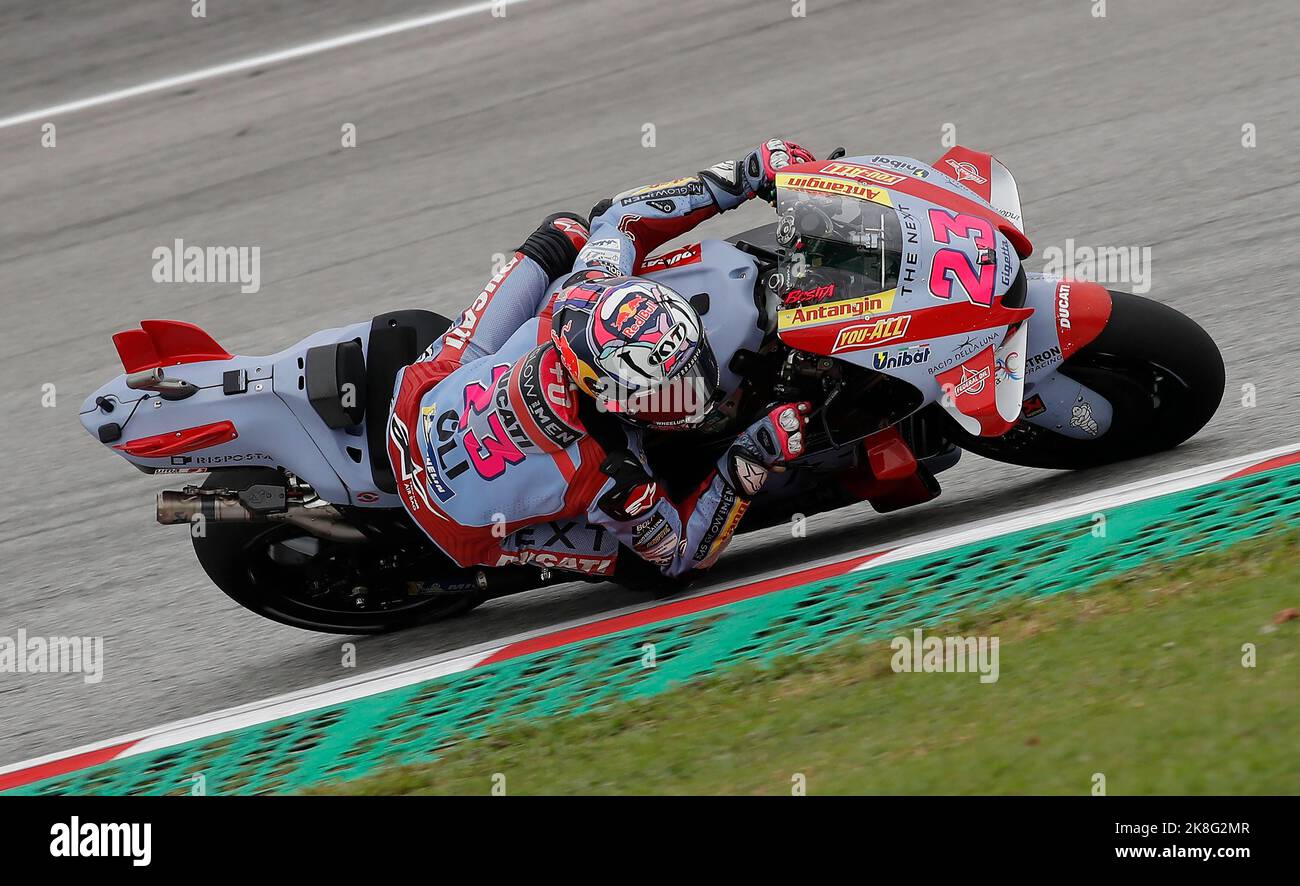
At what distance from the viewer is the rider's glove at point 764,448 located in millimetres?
4859

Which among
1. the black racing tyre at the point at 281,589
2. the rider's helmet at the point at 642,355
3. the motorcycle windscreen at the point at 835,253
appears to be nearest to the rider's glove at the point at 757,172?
the motorcycle windscreen at the point at 835,253

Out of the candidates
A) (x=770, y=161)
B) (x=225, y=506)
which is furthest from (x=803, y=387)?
(x=225, y=506)

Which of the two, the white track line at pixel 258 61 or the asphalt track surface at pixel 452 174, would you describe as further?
the white track line at pixel 258 61

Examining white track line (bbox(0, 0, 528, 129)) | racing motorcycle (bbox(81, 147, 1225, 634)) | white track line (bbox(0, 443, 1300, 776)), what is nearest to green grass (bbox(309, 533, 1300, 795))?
white track line (bbox(0, 443, 1300, 776))

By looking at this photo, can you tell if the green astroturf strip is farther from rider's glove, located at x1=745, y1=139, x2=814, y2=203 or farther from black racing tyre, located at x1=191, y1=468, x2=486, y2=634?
rider's glove, located at x1=745, y1=139, x2=814, y2=203

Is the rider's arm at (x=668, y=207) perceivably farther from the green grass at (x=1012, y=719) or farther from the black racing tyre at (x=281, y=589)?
the green grass at (x=1012, y=719)

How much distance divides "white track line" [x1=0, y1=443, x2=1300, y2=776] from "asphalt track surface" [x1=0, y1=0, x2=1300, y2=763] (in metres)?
0.23

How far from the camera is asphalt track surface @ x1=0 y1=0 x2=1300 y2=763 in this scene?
244 inches

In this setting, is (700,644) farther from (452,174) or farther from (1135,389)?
(452,174)

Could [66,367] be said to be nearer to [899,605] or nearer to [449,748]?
[449,748]

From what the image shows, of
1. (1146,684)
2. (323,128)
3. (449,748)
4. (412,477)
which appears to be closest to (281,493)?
(412,477)

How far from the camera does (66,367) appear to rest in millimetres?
8789

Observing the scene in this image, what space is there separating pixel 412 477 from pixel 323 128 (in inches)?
252
